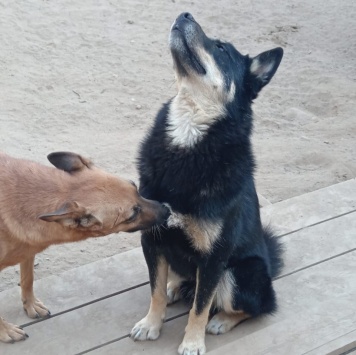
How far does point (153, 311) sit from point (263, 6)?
25.0ft

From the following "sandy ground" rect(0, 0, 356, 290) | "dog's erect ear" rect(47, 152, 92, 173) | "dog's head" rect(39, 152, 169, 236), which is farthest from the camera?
"sandy ground" rect(0, 0, 356, 290)

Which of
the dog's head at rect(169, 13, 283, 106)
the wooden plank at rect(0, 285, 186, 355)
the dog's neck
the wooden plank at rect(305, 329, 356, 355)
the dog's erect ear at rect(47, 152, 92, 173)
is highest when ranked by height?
the dog's head at rect(169, 13, 283, 106)

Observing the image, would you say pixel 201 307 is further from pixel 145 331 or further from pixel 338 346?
pixel 338 346

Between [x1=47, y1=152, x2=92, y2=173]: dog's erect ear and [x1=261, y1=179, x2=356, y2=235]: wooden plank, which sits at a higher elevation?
[x1=47, y1=152, x2=92, y2=173]: dog's erect ear

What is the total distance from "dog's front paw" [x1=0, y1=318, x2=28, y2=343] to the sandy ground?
0.74 meters

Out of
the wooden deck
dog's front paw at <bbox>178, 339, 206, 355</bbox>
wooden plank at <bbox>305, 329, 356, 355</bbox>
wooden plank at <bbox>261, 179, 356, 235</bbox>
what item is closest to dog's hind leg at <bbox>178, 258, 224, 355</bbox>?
dog's front paw at <bbox>178, 339, 206, 355</bbox>

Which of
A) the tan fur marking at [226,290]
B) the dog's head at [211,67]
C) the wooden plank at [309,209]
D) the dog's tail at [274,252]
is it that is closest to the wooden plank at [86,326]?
the tan fur marking at [226,290]

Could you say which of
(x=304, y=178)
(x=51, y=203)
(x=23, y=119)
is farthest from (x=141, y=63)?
(x=51, y=203)

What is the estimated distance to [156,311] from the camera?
3668 mm

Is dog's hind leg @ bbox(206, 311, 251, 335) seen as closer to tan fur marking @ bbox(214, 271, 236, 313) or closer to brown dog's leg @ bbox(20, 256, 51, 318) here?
tan fur marking @ bbox(214, 271, 236, 313)

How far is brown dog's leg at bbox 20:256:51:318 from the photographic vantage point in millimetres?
3676

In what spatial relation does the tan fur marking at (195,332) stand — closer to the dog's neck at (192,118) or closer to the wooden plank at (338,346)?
the wooden plank at (338,346)

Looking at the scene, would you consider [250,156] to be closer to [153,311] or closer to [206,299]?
[206,299]

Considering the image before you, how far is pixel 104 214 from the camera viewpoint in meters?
3.25
